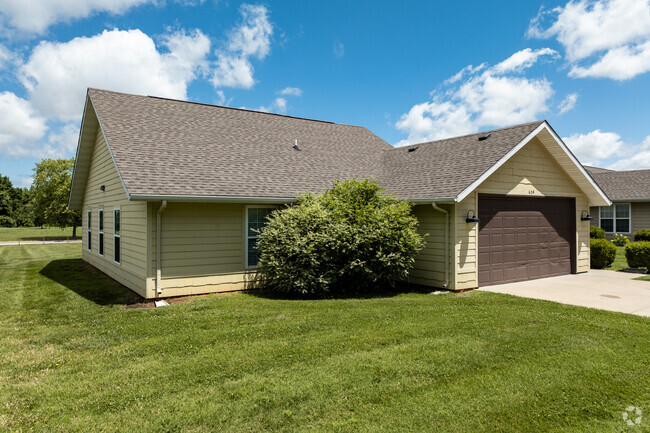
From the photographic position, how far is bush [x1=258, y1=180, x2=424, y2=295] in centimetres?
936

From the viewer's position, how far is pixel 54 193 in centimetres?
3562

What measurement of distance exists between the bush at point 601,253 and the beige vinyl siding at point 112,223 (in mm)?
15864

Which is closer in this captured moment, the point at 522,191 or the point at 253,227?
the point at 253,227

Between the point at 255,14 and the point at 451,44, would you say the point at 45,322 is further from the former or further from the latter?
the point at 451,44

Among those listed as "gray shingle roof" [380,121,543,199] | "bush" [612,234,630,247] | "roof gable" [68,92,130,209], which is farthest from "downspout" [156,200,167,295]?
"bush" [612,234,630,247]

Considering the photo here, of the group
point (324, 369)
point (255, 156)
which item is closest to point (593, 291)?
point (324, 369)

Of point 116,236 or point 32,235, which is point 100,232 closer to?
point 116,236

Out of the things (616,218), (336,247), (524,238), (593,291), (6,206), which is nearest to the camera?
(336,247)

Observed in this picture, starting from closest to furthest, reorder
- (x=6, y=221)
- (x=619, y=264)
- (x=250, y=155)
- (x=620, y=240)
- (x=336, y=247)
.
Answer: (x=336, y=247), (x=250, y=155), (x=619, y=264), (x=620, y=240), (x=6, y=221)

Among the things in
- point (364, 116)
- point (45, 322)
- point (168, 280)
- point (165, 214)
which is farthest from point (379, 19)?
point (45, 322)

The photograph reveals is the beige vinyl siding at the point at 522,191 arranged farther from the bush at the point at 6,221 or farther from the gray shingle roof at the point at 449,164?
the bush at the point at 6,221

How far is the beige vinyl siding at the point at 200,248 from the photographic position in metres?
9.41

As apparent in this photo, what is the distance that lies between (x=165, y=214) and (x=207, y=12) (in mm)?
8437

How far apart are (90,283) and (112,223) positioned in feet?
6.49
